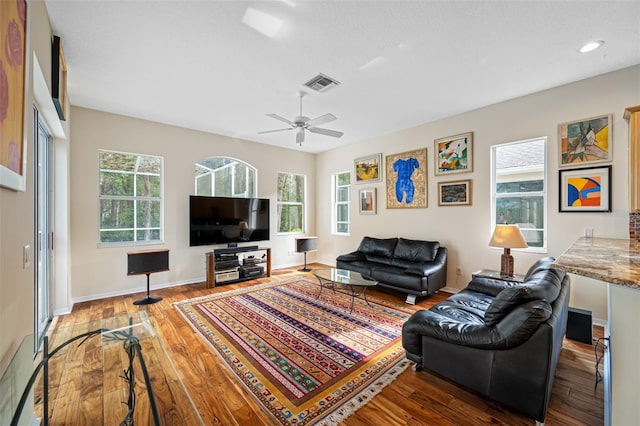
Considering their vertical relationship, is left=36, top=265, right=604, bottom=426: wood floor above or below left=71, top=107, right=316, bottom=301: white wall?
below

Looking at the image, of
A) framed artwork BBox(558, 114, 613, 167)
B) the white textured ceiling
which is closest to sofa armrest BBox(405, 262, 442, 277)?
framed artwork BBox(558, 114, 613, 167)

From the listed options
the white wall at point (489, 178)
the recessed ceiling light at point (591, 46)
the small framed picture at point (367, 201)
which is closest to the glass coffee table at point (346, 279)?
the white wall at point (489, 178)

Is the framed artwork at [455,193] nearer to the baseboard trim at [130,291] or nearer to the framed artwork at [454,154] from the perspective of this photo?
the framed artwork at [454,154]

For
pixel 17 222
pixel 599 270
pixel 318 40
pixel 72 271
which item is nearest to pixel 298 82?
pixel 318 40

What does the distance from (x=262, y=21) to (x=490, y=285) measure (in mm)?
3541

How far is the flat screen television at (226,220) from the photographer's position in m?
4.81

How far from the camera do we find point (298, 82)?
10.7 ft

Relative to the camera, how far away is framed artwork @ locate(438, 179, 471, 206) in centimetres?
422

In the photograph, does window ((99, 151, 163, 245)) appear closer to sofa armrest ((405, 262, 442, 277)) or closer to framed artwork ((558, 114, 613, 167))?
sofa armrest ((405, 262, 442, 277))

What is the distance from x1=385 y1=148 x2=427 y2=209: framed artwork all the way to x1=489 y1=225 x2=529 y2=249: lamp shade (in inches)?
58.0

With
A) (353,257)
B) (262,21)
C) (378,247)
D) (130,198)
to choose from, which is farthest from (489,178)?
(130,198)

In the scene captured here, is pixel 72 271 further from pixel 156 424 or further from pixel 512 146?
pixel 512 146

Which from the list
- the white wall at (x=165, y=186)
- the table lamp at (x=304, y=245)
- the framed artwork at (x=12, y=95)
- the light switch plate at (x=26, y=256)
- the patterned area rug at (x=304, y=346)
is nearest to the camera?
the framed artwork at (x=12, y=95)

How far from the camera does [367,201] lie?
5762 millimetres
